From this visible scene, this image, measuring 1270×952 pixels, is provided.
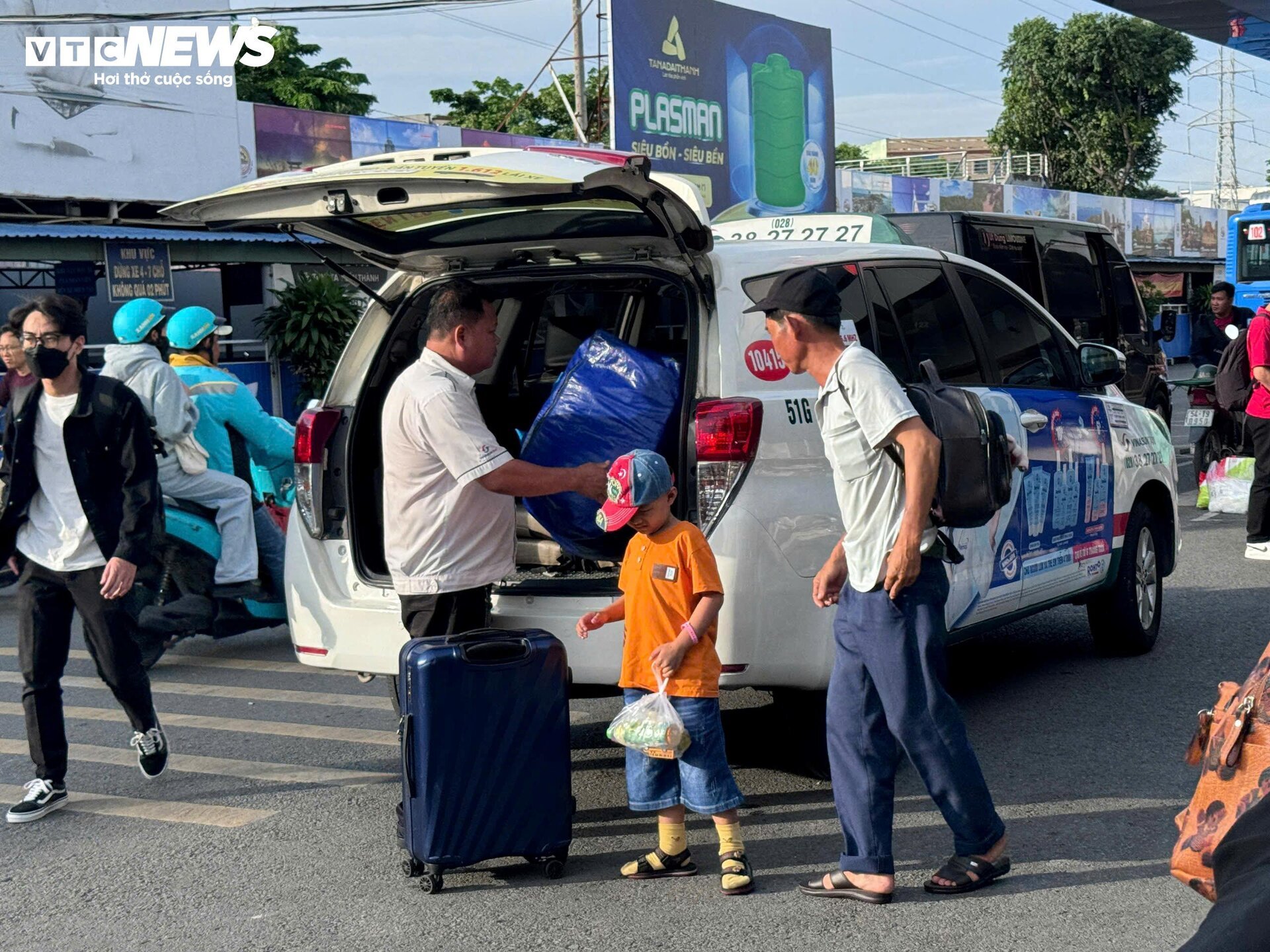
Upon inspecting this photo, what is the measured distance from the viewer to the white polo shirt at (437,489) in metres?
4.49

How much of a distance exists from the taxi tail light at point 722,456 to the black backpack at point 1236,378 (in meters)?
6.28

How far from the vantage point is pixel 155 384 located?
7152mm

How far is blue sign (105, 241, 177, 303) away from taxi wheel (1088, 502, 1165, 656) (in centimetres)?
1572

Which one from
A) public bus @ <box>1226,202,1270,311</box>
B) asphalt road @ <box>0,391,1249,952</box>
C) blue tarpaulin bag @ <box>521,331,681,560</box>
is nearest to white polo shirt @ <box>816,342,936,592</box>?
asphalt road @ <box>0,391,1249,952</box>

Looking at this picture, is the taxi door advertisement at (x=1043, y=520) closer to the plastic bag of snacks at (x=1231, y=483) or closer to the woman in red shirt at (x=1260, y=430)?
the woman in red shirt at (x=1260, y=430)

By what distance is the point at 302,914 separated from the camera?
14.0ft

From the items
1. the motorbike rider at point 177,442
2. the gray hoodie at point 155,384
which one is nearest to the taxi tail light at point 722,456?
the motorbike rider at point 177,442

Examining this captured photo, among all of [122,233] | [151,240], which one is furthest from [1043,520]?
[151,240]

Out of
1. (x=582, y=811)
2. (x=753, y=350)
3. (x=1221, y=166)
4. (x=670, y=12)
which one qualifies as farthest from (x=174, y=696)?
(x=1221, y=166)

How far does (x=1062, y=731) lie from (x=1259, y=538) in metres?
4.36

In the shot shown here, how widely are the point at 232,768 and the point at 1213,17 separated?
55.6ft

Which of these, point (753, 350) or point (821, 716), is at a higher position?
point (753, 350)

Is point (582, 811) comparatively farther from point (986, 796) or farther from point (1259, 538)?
point (1259, 538)

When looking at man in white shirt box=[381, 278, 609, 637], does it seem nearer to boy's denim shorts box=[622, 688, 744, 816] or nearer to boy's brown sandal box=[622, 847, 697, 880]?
boy's denim shorts box=[622, 688, 744, 816]
